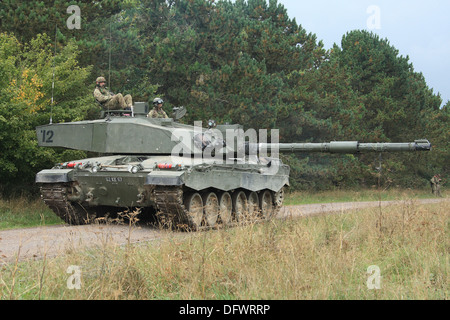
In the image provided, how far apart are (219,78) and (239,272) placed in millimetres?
16860

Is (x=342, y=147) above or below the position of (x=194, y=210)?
above

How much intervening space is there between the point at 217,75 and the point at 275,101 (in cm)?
288

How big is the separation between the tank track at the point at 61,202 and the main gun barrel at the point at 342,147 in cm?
477

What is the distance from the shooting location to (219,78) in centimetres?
2147

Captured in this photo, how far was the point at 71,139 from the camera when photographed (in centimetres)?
1121

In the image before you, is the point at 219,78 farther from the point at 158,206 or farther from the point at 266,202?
the point at 158,206

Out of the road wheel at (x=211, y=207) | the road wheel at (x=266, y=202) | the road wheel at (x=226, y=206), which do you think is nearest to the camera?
the road wheel at (x=211, y=207)

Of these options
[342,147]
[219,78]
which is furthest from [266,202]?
[219,78]

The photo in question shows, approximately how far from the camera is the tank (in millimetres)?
9678

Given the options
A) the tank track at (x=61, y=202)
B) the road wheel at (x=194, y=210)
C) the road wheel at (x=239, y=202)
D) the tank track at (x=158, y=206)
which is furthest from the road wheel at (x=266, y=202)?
the tank track at (x=61, y=202)

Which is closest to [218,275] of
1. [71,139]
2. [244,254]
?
[244,254]

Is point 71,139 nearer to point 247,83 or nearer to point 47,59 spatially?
point 47,59

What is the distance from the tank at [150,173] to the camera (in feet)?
31.8

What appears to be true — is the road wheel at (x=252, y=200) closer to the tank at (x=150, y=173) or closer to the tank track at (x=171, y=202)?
the tank at (x=150, y=173)
